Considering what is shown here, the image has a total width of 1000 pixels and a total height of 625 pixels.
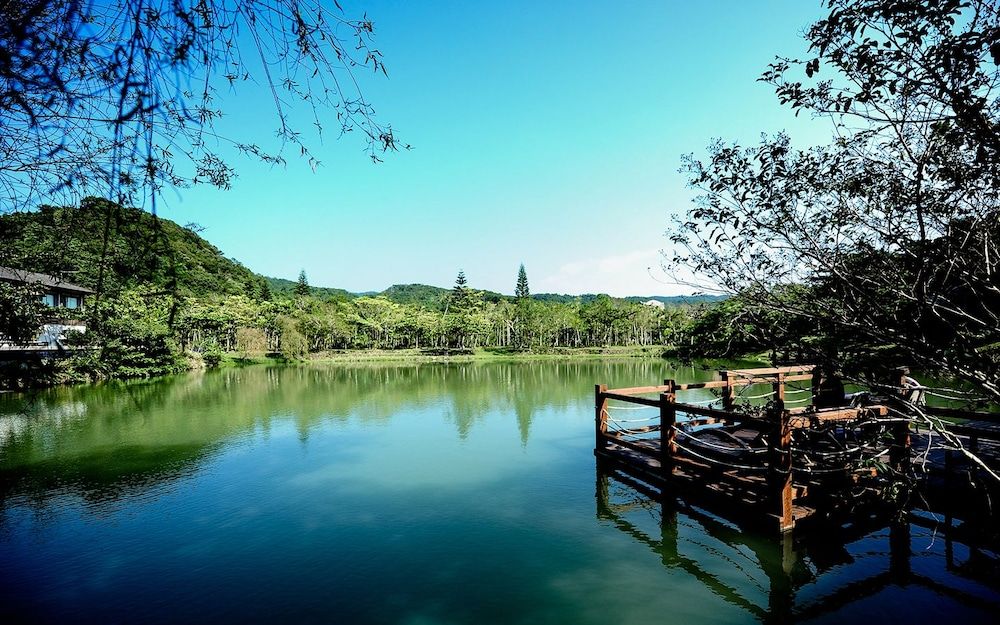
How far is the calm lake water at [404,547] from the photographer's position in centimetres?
547

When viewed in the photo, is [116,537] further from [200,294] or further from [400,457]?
[200,294]

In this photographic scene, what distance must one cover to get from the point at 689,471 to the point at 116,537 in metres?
8.92

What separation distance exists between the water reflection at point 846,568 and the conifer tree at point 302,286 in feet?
257

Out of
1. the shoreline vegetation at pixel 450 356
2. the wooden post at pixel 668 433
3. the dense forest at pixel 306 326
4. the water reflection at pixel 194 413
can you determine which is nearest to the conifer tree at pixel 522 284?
the dense forest at pixel 306 326

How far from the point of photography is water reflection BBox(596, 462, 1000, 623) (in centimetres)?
513

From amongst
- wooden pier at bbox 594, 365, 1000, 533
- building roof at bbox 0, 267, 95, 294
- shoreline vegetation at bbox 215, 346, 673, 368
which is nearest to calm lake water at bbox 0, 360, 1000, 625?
wooden pier at bbox 594, 365, 1000, 533

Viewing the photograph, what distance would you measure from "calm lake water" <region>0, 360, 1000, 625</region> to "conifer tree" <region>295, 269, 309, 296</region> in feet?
222

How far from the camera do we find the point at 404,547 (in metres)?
7.04

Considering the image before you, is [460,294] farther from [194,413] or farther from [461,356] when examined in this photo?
[194,413]

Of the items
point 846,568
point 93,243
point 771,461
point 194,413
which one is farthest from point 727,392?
point 194,413

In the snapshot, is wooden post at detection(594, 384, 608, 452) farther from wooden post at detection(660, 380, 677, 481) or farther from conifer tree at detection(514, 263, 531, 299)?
conifer tree at detection(514, 263, 531, 299)

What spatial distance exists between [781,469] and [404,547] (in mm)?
5074

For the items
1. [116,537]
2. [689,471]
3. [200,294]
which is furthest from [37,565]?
[200,294]

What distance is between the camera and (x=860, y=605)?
5211 millimetres
